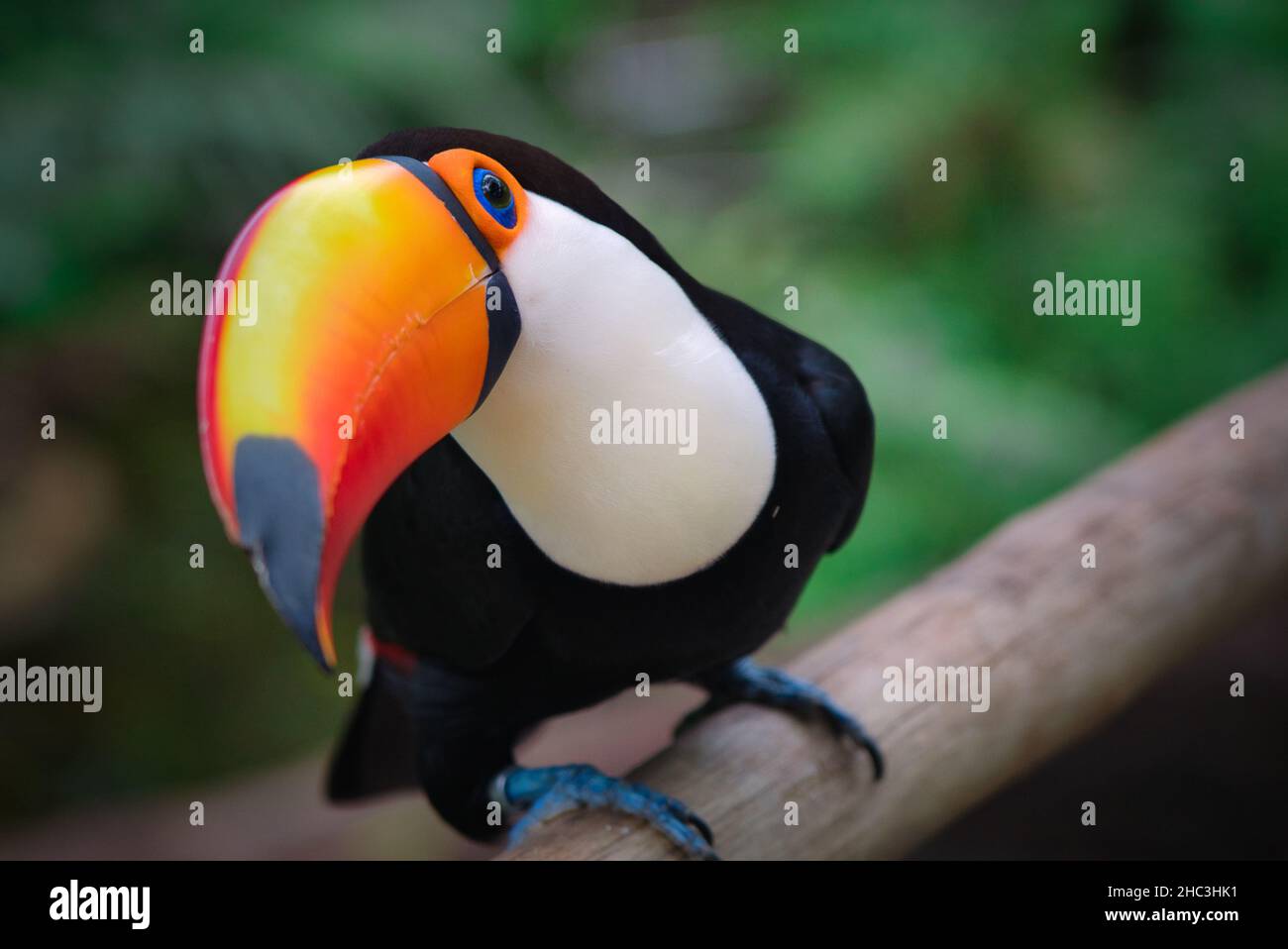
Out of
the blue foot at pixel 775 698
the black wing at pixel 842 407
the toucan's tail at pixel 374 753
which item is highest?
the black wing at pixel 842 407

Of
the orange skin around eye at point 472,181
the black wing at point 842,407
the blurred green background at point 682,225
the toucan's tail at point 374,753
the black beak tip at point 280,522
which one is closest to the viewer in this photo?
the black beak tip at point 280,522

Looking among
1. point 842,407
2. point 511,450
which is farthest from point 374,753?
point 842,407

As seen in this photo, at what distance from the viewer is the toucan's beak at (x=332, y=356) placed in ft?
2.82

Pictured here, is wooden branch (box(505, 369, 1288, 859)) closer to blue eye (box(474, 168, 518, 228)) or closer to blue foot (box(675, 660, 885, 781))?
blue foot (box(675, 660, 885, 781))

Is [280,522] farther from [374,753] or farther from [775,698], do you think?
[374,753]

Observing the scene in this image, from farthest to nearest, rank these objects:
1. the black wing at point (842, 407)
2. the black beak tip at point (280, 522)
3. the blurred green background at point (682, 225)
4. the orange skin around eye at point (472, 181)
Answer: the blurred green background at point (682, 225)
the black wing at point (842, 407)
the orange skin around eye at point (472, 181)
the black beak tip at point (280, 522)

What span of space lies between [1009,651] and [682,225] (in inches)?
52.5

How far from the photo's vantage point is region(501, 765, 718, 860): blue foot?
1.38 m

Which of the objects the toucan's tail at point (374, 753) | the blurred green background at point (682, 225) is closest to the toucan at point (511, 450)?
the toucan's tail at point (374, 753)

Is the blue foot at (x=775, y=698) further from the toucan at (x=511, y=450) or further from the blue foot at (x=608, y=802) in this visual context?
the blue foot at (x=608, y=802)

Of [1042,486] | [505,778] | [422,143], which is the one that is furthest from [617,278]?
[1042,486]

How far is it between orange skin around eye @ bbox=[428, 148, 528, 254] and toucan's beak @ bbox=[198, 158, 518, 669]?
0.04 feet

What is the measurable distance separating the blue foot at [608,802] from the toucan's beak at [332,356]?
534mm

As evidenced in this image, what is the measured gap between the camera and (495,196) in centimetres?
110
